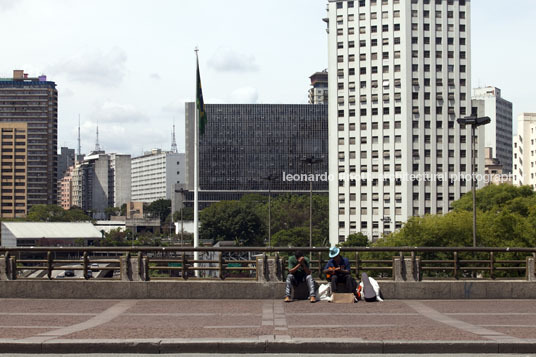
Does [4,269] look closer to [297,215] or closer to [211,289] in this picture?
[211,289]

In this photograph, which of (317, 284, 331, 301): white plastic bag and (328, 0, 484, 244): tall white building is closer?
(317, 284, 331, 301): white plastic bag

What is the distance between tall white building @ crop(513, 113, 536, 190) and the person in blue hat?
172074 mm

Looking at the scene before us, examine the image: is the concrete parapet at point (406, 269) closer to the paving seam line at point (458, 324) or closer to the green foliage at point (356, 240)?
the paving seam line at point (458, 324)

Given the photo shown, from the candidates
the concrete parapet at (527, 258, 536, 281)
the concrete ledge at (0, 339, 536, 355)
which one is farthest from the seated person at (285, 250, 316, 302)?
the concrete ledge at (0, 339, 536, 355)

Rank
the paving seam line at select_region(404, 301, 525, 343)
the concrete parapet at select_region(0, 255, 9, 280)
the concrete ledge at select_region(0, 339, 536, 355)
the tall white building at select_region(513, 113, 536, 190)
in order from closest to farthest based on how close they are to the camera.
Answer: the concrete ledge at select_region(0, 339, 536, 355)
the paving seam line at select_region(404, 301, 525, 343)
the concrete parapet at select_region(0, 255, 9, 280)
the tall white building at select_region(513, 113, 536, 190)

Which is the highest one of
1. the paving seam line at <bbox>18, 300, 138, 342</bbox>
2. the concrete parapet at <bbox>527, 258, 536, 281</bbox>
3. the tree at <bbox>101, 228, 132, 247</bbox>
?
the concrete parapet at <bbox>527, 258, 536, 281</bbox>

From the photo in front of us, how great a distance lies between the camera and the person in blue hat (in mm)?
18391

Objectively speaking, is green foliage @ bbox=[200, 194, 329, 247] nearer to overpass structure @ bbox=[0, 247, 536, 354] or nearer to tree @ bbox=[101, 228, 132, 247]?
tree @ bbox=[101, 228, 132, 247]

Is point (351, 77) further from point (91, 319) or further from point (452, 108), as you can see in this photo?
point (91, 319)

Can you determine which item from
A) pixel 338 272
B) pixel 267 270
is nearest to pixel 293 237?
pixel 267 270

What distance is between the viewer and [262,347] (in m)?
12.0

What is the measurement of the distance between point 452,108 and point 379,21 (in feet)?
65.9

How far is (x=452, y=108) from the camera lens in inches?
4931

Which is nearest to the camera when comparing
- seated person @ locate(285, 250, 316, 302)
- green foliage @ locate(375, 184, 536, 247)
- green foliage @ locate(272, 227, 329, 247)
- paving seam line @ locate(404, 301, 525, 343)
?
paving seam line @ locate(404, 301, 525, 343)
